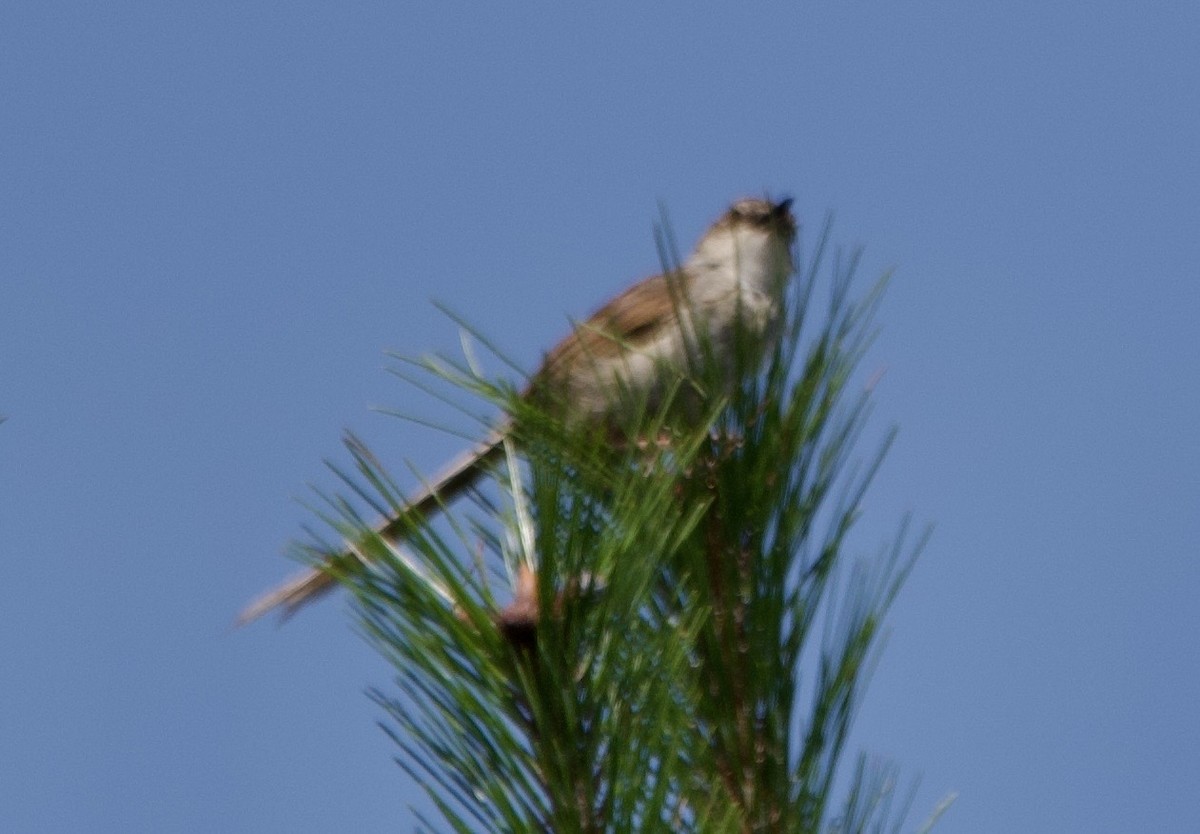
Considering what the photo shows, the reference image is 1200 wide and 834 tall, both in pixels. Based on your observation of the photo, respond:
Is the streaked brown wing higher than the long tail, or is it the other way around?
the streaked brown wing

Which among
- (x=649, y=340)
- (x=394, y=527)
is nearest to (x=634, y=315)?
(x=649, y=340)

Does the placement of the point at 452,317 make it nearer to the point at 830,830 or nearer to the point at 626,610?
the point at 626,610

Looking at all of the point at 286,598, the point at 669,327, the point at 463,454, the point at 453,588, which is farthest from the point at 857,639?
the point at 463,454

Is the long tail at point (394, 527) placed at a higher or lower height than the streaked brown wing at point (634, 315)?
lower

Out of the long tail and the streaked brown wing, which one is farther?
the streaked brown wing

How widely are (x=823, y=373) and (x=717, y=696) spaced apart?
56 cm

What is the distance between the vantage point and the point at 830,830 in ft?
6.87

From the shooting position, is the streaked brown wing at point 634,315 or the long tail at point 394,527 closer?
the long tail at point 394,527

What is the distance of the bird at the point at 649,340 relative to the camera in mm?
2389

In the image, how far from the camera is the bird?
2389 millimetres

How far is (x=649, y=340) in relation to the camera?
4367 millimetres

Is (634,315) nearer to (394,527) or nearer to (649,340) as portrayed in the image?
(649,340)

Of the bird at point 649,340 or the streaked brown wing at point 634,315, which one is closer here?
the bird at point 649,340

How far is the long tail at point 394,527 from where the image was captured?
1975 mm
